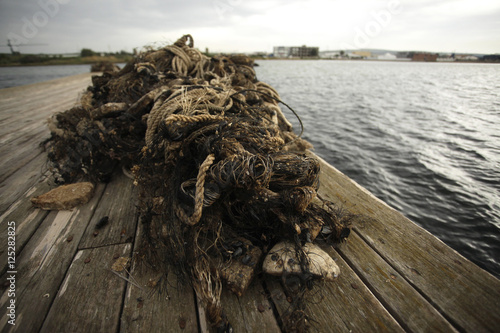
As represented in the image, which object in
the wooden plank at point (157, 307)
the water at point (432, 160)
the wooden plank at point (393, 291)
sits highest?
the wooden plank at point (393, 291)

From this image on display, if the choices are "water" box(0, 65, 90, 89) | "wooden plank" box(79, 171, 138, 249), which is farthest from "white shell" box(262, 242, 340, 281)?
"water" box(0, 65, 90, 89)

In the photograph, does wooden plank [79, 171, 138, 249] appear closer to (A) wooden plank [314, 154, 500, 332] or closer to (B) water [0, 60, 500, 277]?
(A) wooden plank [314, 154, 500, 332]

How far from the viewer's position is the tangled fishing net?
1.27 meters

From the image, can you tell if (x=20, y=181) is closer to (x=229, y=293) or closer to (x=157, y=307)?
(x=157, y=307)

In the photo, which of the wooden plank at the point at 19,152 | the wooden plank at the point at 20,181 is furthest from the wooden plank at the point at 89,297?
the wooden plank at the point at 19,152

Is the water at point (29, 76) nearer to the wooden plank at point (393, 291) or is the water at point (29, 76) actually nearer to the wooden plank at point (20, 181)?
the wooden plank at point (20, 181)

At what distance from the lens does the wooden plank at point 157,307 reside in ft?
3.62

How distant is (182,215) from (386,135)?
23.0 ft

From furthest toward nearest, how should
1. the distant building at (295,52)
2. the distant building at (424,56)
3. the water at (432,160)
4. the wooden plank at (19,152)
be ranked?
the distant building at (295,52), the distant building at (424,56), the water at (432,160), the wooden plank at (19,152)

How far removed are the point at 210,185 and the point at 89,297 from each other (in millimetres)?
908

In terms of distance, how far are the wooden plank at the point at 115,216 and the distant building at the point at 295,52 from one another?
111151 millimetres

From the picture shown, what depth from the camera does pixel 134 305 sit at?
119 cm

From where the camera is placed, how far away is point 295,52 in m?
102

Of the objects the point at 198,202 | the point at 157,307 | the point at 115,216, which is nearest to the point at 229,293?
the point at 157,307
